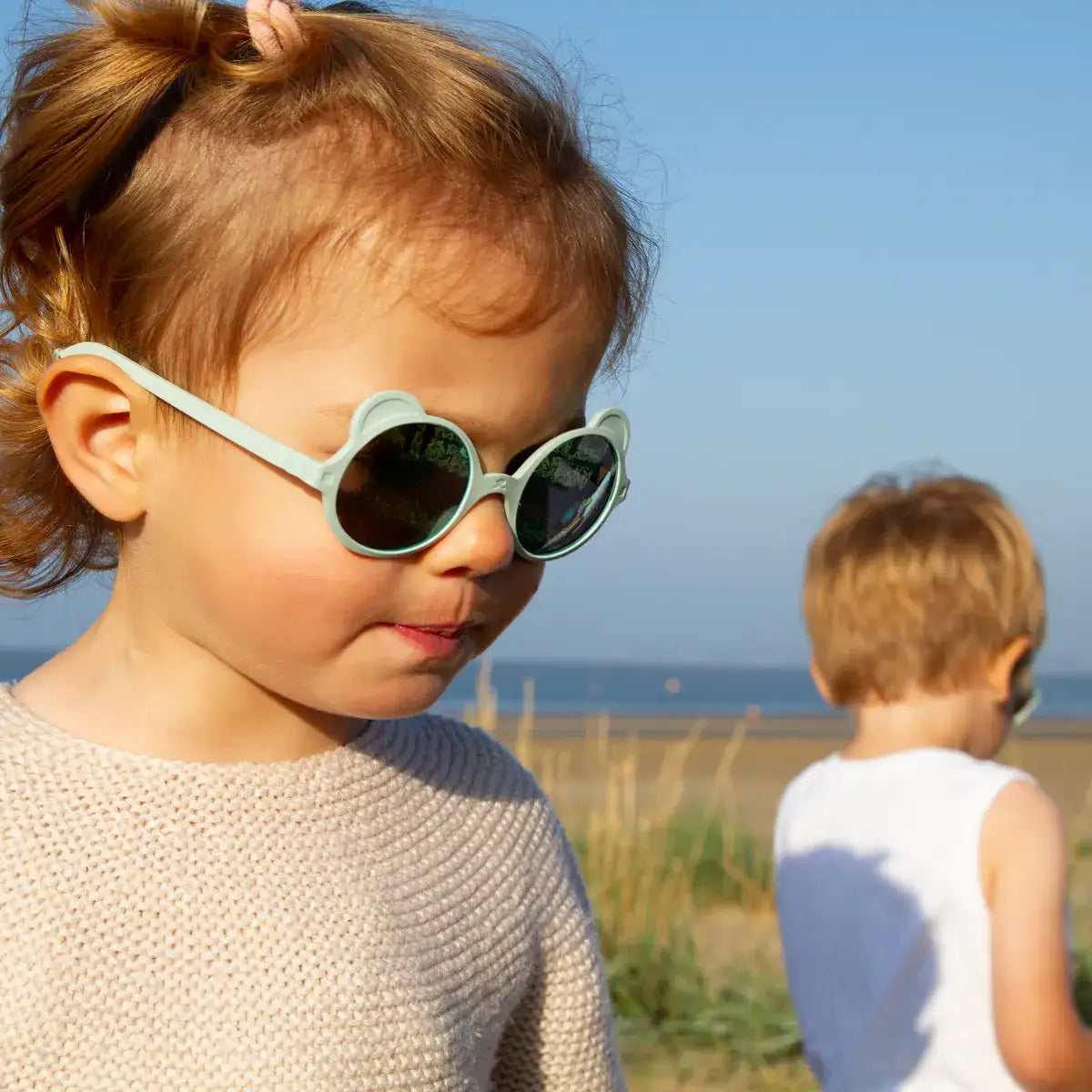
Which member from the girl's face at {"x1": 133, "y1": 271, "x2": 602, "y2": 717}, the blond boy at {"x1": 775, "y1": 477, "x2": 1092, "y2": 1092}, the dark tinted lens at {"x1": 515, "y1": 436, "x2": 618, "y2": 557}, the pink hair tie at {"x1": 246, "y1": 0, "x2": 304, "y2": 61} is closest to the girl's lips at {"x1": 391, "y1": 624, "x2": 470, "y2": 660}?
the girl's face at {"x1": 133, "y1": 271, "x2": 602, "y2": 717}

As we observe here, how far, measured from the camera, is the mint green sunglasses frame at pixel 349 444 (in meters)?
1.48

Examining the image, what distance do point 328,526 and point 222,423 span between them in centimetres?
15

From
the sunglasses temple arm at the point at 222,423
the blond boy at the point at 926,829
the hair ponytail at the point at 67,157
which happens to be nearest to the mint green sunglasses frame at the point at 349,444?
the sunglasses temple arm at the point at 222,423

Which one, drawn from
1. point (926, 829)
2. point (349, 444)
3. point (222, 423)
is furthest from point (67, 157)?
point (926, 829)

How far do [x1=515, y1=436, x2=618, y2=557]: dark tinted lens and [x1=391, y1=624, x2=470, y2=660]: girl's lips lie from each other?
133mm

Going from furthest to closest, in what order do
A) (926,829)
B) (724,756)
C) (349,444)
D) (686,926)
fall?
(724,756) < (686,926) < (926,829) < (349,444)

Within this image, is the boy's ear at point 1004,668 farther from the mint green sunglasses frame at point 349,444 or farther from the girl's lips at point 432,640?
the girl's lips at point 432,640

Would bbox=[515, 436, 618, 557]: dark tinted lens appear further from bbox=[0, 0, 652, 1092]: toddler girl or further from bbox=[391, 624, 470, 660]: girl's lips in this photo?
bbox=[391, 624, 470, 660]: girl's lips

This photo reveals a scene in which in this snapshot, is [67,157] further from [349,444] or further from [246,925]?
[246,925]

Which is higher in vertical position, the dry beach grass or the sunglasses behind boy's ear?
the sunglasses behind boy's ear

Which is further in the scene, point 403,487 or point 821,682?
point 821,682

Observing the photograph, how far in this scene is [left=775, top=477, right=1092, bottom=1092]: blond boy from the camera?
8.67ft

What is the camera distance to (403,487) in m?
1.53

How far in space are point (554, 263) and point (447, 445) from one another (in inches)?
9.9
